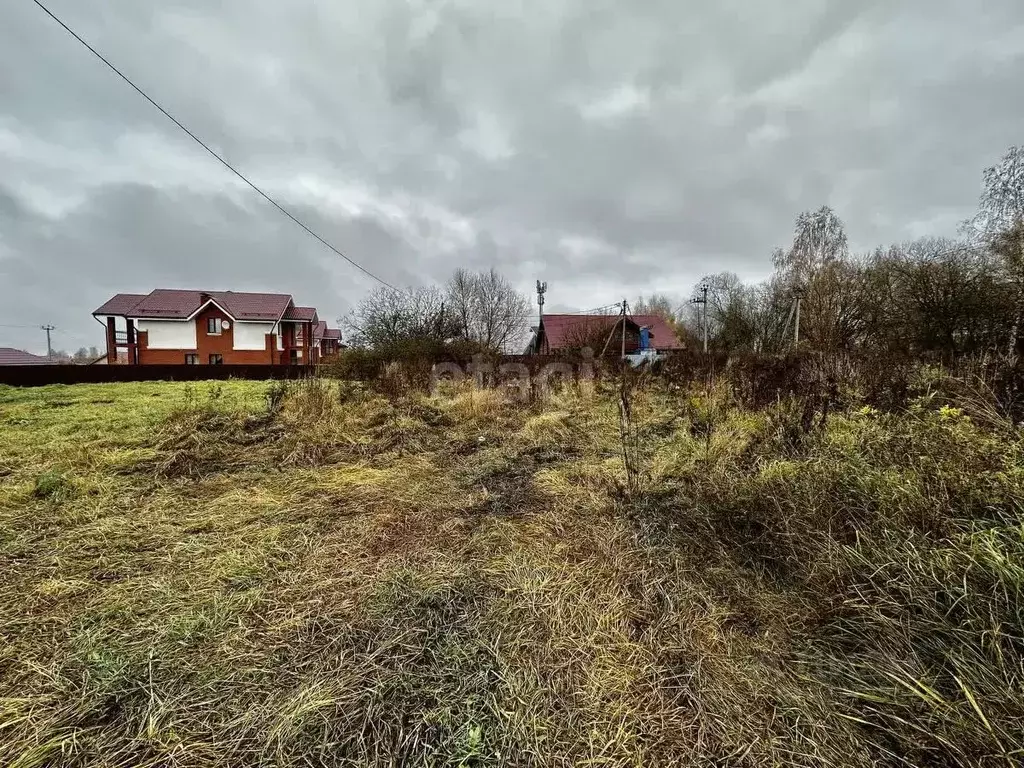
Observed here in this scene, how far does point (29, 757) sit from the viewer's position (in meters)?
1.14

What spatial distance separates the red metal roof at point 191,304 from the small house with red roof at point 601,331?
18581mm

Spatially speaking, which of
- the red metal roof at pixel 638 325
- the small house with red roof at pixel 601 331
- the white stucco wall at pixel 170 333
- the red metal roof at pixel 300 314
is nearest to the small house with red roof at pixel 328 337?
the red metal roof at pixel 300 314

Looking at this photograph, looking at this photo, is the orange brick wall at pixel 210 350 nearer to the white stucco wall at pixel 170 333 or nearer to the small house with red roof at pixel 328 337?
the white stucco wall at pixel 170 333

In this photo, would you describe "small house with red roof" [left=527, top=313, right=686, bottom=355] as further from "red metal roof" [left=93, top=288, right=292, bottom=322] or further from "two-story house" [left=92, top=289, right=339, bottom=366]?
"red metal roof" [left=93, top=288, right=292, bottom=322]

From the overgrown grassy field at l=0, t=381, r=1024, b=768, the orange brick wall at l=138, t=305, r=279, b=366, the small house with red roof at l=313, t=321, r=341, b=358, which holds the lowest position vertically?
the overgrown grassy field at l=0, t=381, r=1024, b=768

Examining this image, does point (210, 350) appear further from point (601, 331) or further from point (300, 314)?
point (601, 331)

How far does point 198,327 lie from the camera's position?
25.4 meters

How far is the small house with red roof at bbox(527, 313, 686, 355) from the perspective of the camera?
56.6ft

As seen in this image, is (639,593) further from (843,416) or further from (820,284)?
(820,284)

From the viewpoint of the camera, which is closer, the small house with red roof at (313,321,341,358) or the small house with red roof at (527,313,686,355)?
the small house with red roof at (527,313,686,355)

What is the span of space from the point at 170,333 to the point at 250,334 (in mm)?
4441

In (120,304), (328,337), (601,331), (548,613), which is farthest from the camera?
(328,337)

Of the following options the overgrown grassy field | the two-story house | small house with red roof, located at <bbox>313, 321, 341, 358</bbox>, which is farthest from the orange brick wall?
the overgrown grassy field

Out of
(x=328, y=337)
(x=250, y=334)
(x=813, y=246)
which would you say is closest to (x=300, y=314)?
(x=250, y=334)
